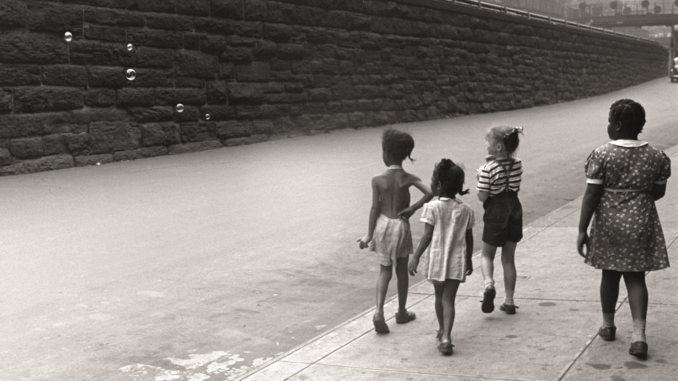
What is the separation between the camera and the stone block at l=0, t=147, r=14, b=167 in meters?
11.7

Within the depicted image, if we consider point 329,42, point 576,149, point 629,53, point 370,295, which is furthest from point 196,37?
point 629,53

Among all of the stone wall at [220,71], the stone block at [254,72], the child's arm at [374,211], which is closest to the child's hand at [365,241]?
the child's arm at [374,211]

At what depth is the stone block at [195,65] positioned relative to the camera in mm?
14195

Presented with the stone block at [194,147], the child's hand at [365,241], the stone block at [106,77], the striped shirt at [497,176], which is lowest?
the stone block at [194,147]

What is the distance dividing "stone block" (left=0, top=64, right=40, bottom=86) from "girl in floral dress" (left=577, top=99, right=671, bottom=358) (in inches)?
348

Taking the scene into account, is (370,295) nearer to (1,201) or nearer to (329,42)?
(1,201)

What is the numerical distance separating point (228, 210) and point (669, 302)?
494 cm

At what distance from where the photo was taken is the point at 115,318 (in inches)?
226

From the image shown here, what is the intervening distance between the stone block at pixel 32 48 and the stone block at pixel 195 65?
2.22m

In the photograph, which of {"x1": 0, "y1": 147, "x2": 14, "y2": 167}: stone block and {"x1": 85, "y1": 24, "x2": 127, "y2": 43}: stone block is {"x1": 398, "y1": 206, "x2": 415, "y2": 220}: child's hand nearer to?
{"x1": 0, "y1": 147, "x2": 14, "y2": 167}: stone block

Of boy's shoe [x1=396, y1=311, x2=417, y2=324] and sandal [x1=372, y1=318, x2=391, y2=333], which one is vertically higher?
sandal [x1=372, y1=318, x2=391, y2=333]

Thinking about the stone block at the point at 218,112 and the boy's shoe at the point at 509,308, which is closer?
the boy's shoe at the point at 509,308

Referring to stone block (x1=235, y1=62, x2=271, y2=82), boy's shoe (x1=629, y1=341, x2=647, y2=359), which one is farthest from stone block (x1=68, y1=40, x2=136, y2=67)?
boy's shoe (x1=629, y1=341, x2=647, y2=359)

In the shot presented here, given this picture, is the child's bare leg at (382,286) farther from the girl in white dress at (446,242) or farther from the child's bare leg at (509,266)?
the child's bare leg at (509,266)
